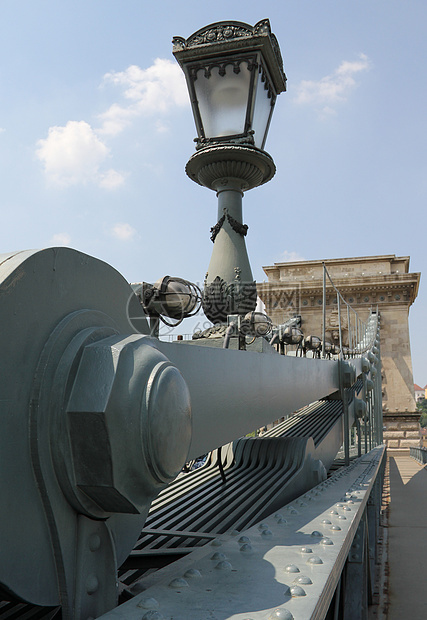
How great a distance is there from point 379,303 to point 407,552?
1009 inches

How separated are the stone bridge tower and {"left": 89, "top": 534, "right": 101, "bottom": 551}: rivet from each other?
94.5 ft

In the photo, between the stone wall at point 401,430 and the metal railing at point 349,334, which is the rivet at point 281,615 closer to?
the metal railing at point 349,334

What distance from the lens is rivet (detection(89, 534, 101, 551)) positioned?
3.60 feet

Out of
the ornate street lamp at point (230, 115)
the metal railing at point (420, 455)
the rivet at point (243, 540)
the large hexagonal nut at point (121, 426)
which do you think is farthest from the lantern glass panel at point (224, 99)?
the metal railing at point (420, 455)

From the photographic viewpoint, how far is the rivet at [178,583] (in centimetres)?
116

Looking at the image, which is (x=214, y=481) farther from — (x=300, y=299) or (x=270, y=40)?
(x=300, y=299)

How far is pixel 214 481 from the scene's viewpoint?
382cm

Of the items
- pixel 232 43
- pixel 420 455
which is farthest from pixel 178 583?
pixel 420 455

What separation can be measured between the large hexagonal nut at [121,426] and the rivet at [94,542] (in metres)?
0.07

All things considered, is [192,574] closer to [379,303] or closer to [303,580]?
[303,580]

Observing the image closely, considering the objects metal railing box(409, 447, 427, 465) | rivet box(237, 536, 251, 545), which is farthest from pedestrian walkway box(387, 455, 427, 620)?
metal railing box(409, 447, 427, 465)

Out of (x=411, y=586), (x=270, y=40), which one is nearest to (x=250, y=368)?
(x=411, y=586)

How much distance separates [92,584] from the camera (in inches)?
42.6

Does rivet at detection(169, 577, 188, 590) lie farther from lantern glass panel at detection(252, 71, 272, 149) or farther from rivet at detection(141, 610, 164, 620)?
lantern glass panel at detection(252, 71, 272, 149)
